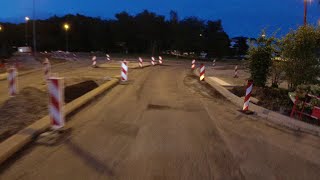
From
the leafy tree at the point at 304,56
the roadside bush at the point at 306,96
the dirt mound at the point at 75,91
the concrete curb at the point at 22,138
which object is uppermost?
the leafy tree at the point at 304,56

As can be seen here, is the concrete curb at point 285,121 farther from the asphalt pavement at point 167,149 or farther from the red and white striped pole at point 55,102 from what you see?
the red and white striped pole at point 55,102

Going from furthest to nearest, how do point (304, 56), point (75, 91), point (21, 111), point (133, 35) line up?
point (133, 35) < point (75, 91) < point (304, 56) < point (21, 111)

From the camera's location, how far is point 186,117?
11828mm

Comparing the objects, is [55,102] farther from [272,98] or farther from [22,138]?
[272,98]

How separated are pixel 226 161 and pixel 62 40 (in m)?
119

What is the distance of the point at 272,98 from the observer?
1625 centimetres

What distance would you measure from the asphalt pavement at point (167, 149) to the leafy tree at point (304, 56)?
215 inches

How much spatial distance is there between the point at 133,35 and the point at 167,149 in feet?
337

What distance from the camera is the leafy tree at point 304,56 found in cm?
1684

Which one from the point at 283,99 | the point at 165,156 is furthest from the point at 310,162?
the point at 283,99

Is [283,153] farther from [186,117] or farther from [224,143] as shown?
[186,117]

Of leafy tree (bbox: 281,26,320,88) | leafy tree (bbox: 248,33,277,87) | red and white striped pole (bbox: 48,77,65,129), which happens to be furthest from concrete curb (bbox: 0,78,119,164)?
leafy tree (bbox: 248,33,277,87)

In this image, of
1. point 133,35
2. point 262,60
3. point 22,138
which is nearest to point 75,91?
point 262,60

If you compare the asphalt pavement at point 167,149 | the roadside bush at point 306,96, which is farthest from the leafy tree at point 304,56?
the asphalt pavement at point 167,149
